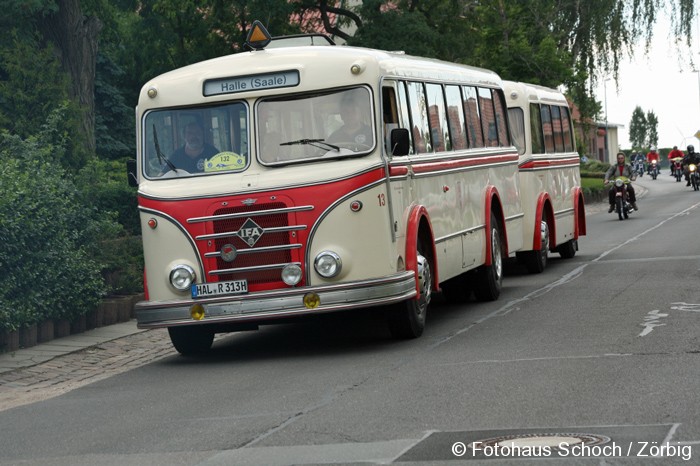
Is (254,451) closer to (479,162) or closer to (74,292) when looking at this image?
(74,292)

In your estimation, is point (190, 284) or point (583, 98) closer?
point (190, 284)

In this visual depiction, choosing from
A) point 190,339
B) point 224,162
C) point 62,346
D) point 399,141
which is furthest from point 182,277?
point 62,346

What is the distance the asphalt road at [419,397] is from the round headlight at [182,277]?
0.78m

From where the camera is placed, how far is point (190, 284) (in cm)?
1332

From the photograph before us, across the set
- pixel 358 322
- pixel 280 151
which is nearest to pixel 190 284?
pixel 280 151

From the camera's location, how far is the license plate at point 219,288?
13.1 metres

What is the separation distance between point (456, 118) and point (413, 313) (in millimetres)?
3630

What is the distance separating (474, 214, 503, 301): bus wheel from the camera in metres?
17.7

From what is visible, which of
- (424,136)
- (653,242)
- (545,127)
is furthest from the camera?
(653,242)

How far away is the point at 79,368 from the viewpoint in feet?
46.4

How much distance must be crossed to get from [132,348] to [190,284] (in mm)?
2550

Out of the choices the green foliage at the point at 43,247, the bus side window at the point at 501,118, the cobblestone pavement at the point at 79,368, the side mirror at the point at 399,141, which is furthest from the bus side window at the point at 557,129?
the side mirror at the point at 399,141

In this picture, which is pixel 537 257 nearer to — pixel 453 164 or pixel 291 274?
pixel 453 164

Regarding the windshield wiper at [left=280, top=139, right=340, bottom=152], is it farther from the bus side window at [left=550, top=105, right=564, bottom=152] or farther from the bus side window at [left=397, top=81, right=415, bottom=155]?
the bus side window at [left=550, top=105, right=564, bottom=152]
